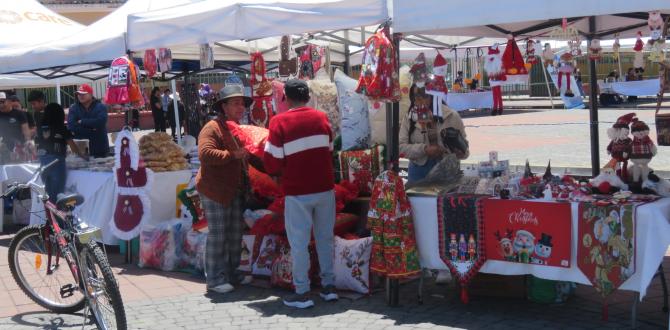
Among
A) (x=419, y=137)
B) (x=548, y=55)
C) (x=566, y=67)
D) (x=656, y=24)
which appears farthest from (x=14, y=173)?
(x=656, y=24)

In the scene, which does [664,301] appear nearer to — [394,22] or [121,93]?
[394,22]

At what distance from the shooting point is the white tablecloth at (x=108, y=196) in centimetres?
764

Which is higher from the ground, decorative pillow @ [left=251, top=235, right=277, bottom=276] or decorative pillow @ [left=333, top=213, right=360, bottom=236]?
decorative pillow @ [left=333, top=213, right=360, bottom=236]

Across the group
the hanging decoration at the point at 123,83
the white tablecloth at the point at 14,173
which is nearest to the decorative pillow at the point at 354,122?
the hanging decoration at the point at 123,83

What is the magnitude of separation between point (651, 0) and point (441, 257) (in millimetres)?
2109

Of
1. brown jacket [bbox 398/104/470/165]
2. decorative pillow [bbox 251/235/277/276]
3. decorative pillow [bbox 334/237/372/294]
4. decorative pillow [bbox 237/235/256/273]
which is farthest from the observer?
decorative pillow [bbox 237/235/256/273]

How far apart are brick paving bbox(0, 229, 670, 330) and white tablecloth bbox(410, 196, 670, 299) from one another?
36 centimetres

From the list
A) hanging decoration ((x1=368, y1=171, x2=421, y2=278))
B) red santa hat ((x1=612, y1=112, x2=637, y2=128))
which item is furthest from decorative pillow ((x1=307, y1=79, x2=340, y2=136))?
red santa hat ((x1=612, y1=112, x2=637, y2=128))

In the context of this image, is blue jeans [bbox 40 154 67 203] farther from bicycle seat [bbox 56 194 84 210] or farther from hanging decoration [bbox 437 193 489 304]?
hanging decoration [bbox 437 193 489 304]

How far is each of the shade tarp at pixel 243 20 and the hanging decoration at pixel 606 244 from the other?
200 cm

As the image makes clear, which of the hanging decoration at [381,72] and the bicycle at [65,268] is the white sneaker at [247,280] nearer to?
the bicycle at [65,268]

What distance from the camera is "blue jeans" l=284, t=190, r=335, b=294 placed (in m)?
5.56

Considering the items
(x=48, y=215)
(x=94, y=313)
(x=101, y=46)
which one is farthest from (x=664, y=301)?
(x=101, y=46)

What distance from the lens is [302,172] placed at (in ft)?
18.0
